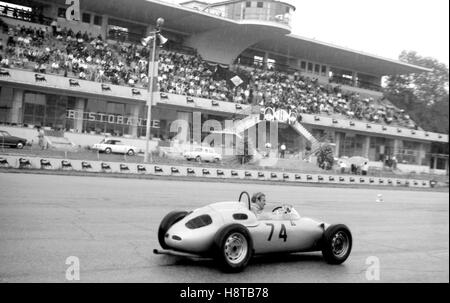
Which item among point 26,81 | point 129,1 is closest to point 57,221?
point 26,81

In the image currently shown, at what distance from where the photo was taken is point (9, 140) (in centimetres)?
742

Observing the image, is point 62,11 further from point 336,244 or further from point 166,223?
point 336,244

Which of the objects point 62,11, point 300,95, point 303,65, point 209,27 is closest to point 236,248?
point 62,11

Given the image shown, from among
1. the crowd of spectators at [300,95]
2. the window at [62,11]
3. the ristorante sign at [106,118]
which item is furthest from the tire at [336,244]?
the window at [62,11]

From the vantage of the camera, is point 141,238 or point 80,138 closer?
point 141,238

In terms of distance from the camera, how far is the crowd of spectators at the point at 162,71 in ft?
27.1

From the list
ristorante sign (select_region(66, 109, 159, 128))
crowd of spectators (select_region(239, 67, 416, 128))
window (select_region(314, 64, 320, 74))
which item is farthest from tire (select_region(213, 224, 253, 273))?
window (select_region(314, 64, 320, 74))

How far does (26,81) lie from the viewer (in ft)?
27.3

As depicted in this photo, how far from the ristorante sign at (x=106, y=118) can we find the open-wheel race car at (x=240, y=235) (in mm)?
3558

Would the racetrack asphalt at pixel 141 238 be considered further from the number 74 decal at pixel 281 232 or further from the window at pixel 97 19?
the window at pixel 97 19

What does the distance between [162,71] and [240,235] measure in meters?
4.13

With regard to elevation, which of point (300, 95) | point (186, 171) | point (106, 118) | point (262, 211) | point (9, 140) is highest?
point (300, 95)
